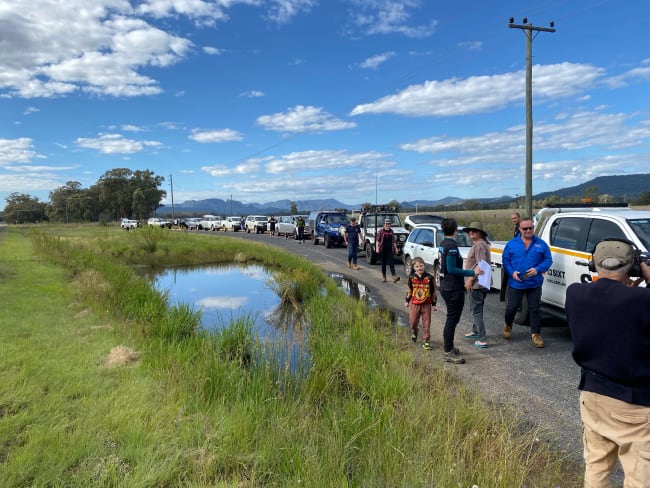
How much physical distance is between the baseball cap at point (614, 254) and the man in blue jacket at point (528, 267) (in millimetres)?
4007

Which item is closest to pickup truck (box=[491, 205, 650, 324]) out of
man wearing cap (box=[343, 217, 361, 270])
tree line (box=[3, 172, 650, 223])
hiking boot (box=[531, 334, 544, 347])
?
hiking boot (box=[531, 334, 544, 347])

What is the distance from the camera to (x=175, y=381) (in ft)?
15.5

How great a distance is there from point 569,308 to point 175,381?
12.9 feet

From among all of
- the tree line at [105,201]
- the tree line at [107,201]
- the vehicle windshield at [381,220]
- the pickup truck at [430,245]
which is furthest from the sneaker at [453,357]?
the tree line at [105,201]

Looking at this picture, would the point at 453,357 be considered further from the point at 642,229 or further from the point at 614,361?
the point at 614,361

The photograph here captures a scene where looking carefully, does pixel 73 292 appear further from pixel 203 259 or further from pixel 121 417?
pixel 203 259

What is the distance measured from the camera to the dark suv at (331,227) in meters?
25.0

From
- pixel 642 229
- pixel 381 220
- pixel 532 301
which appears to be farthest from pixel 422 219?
pixel 642 229

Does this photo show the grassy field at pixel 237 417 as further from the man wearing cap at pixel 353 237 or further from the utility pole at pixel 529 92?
the utility pole at pixel 529 92

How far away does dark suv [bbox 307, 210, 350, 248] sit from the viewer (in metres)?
25.0

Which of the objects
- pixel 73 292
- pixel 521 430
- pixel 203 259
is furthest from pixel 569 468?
pixel 203 259

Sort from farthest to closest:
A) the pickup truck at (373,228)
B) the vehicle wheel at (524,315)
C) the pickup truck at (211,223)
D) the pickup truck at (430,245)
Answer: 1. the pickup truck at (211,223)
2. the pickup truck at (373,228)
3. the pickup truck at (430,245)
4. the vehicle wheel at (524,315)

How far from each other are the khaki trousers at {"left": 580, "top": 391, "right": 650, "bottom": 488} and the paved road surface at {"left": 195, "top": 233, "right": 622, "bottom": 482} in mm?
1131

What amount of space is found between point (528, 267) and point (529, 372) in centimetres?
159
